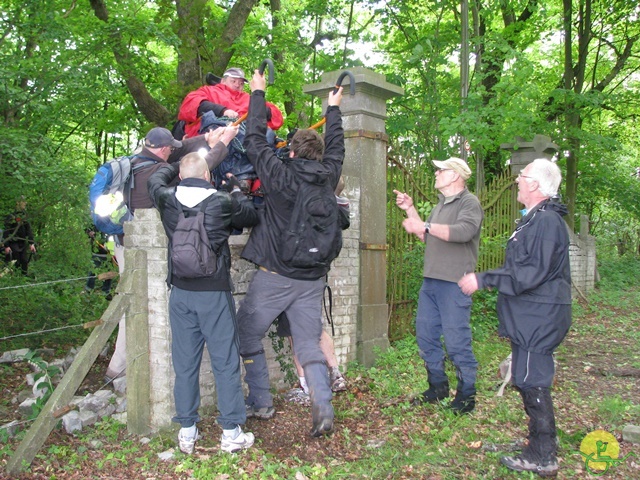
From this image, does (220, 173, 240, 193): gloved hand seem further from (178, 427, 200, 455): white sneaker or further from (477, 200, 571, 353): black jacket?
(477, 200, 571, 353): black jacket

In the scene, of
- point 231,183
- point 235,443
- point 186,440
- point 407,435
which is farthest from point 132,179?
point 407,435

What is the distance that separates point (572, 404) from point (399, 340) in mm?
2179

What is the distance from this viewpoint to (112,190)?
475 centimetres

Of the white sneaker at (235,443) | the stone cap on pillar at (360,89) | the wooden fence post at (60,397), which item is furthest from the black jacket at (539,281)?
the stone cap on pillar at (360,89)

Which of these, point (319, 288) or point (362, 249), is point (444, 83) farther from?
point (319, 288)

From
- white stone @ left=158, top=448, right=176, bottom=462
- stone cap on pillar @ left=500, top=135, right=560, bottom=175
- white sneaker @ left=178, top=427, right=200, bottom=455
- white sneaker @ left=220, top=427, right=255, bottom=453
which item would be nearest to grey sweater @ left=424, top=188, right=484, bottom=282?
white sneaker @ left=220, top=427, right=255, bottom=453

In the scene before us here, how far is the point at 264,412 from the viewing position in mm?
4504

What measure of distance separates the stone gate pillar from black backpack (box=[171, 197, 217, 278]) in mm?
2396

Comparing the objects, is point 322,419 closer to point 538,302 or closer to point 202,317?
point 202,317

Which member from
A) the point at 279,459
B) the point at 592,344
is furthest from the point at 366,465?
the point at 592,344

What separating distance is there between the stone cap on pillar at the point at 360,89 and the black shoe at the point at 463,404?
3.09 meters

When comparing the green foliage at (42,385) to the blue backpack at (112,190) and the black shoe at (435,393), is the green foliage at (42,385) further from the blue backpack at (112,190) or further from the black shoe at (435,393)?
the black shoe at (435,393)

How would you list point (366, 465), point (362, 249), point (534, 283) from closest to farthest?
1. point (534, 283)
2. point (366, 465)
3. point (362, 249)

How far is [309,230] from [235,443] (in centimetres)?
154
